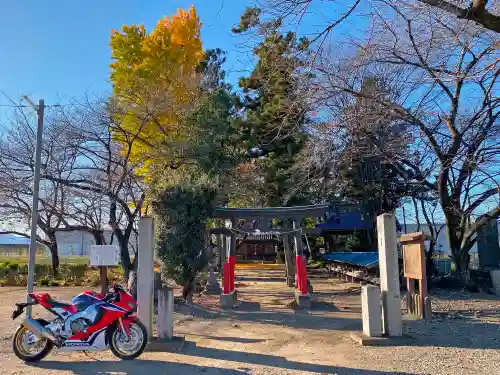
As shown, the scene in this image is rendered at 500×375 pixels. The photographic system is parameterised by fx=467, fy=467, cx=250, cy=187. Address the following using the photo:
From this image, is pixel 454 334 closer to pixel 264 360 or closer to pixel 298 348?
pixel 298 348

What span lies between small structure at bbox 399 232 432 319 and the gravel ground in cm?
41

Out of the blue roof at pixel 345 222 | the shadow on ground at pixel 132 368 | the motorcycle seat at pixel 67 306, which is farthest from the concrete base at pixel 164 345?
the blue roof at pixel 345 222

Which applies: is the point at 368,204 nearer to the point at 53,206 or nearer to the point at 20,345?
the point at 53,206

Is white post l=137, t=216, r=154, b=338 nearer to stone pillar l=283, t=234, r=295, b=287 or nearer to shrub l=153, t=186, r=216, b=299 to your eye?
shrub l=153, t=186, r=216, b=299

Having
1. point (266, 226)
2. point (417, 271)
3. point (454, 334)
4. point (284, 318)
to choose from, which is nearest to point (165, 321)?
point (284, 318)

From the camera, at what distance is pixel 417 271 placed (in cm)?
1081

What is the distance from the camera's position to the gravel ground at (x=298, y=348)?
6324mm

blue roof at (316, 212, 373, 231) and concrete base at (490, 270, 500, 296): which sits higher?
blue roof at (316, 212, 373, 231)

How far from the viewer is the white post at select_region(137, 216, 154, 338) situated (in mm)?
7488

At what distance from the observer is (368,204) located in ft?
74.0

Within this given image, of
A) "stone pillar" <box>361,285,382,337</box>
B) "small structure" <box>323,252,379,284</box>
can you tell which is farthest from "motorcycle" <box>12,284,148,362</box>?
"small structure" <box>323,252,379,284</box>

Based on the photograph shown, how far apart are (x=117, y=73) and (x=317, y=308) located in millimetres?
13448

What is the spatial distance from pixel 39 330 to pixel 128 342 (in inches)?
48.2

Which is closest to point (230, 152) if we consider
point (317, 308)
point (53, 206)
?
point (53, 206)
